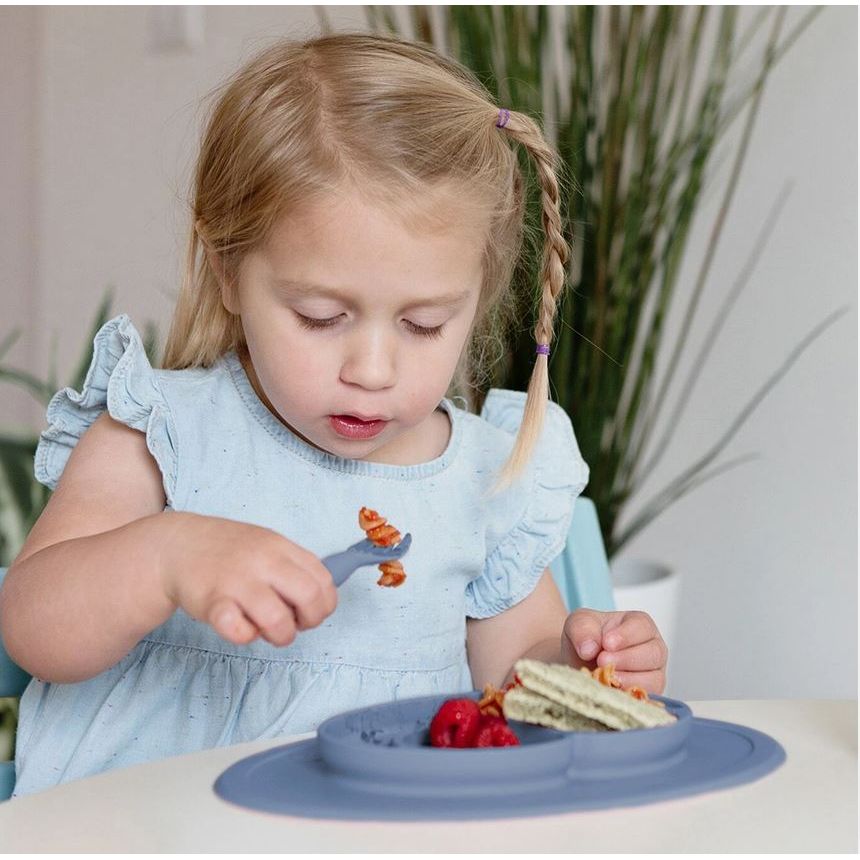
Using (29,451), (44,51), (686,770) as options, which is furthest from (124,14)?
(686,770)

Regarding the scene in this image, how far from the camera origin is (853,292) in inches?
78.4

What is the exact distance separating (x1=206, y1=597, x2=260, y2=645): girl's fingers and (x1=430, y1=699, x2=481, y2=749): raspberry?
0.11 meters

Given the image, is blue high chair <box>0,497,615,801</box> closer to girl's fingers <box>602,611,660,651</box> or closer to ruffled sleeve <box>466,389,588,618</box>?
ruffled sleeve <box>466,389,588,618</box>

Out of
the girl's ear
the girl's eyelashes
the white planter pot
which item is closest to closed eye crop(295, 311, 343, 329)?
the girl's eyelashes

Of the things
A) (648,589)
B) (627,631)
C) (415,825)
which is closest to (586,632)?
(627,631)

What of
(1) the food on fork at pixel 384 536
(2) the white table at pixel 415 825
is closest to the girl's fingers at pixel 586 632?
(1) the food on fork at pixel 384 536

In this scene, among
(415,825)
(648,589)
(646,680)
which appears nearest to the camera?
Answer: (415,825)

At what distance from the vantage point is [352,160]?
97cm

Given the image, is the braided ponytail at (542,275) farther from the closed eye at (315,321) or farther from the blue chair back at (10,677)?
the blue chair back at (10,677)

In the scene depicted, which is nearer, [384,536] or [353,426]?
[384,536]

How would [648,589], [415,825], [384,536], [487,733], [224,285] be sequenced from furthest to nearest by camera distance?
[648,589] → [224,285] → [384,536] → [487,733] → [415,825]

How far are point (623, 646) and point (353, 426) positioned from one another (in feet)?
0.83

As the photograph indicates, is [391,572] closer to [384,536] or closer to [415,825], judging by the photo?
[384,536]

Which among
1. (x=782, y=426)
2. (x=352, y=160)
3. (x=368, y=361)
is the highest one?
(x=352, y=160)
